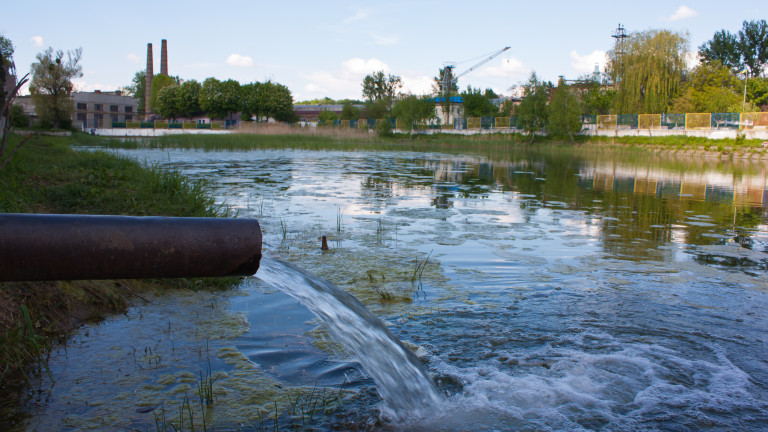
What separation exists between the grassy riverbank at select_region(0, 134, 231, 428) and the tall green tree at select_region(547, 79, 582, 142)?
42.4 metres

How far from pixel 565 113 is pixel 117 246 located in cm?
4898

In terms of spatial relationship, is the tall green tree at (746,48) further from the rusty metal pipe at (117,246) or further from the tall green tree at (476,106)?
the rusty metal pipe at (117,246)

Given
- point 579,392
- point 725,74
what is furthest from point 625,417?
point 725,74

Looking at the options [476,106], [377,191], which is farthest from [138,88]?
[377,191]

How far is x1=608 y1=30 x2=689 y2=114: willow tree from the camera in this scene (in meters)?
47.9

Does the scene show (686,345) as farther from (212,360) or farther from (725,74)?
(725,74)

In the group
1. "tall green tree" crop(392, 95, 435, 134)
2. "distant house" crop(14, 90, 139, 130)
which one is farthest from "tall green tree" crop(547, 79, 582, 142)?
"distant house" crop(14, 90, 139, 130)

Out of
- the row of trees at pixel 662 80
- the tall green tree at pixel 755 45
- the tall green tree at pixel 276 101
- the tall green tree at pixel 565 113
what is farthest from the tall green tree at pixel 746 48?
the tall green tree at pixel 276 101

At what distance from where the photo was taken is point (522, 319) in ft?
15.1

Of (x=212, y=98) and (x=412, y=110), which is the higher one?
(x=212, y=98)

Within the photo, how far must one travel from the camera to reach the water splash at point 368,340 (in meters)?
3.23

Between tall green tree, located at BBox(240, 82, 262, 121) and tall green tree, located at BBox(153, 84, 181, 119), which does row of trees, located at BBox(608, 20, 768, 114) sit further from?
tall green tree, located at BBox(153, 84, 181, 119)

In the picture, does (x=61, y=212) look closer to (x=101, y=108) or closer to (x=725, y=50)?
(x=725, y=50)

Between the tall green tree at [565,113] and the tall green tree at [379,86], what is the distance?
2445 inches
